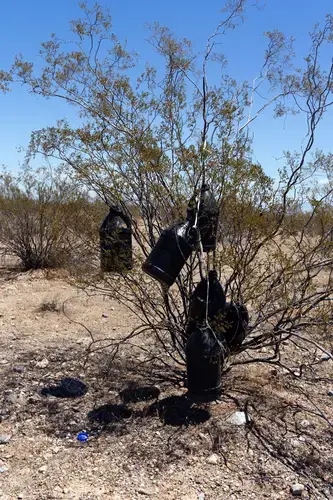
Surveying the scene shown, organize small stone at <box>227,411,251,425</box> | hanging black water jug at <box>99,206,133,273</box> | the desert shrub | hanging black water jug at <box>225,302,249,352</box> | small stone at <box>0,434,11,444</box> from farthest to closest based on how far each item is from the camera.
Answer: the desert shrub
hanging black water jug at <box>99,206,133,273</box>
hanging black water jug at <box>225,302,249,352</box>
small stone at <box>227,411,251,425</box>
small stone at <box>0,434,11,444</box>

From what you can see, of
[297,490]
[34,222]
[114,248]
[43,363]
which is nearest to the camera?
[297,490]

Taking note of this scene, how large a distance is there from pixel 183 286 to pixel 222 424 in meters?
1.22

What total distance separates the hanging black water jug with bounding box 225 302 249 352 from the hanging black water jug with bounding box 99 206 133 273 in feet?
3.11

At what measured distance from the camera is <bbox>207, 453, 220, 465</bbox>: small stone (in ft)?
11.1

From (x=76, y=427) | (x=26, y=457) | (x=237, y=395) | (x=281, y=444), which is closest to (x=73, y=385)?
(x=76, y=427)

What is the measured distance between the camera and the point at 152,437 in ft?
12.1

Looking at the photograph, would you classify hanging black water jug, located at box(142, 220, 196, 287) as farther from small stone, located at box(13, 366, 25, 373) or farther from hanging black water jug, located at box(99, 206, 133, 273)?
small stone, located at box(13, 366, 25, 373)

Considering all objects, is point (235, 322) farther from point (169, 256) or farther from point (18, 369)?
point (18, 369)

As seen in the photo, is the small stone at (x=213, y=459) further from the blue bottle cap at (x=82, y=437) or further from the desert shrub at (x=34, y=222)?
the desert shrub at (x=34, y=222)

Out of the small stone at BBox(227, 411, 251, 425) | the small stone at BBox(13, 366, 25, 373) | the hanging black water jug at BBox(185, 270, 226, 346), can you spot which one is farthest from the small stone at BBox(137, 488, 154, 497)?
the small stone at BBox(13, 366, 25, 373)

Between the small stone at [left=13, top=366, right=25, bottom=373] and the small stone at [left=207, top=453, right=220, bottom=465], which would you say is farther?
the small stone at [left=13, top=366, right=25, bottom=373]

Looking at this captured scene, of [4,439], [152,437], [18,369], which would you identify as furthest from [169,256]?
[18,369]

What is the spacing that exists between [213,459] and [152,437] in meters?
0.50

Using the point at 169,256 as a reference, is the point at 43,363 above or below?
below
